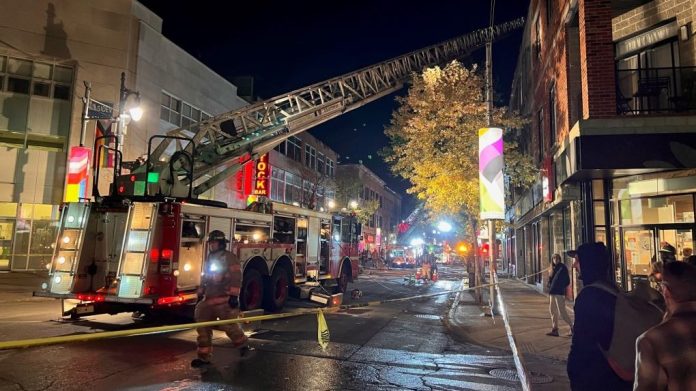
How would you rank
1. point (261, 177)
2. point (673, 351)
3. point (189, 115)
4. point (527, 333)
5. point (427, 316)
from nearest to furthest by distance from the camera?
point (673, 351) → point (527, 333) → point (427, 316) → point (261, 177) → point (189, 115)

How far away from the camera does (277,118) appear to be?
1520 cm

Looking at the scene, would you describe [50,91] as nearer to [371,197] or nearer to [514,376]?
[514,376]

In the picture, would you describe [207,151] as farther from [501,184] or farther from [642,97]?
[642,97]

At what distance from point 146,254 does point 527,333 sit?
24.1 ft

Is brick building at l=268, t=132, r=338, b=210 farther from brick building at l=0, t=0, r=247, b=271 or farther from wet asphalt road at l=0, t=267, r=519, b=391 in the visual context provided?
wet asphalt road at l=0, t=267, r=519, b=391

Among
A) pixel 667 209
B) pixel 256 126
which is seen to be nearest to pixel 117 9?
pixel 256 126

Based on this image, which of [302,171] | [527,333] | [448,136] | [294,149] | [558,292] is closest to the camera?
[558,292]

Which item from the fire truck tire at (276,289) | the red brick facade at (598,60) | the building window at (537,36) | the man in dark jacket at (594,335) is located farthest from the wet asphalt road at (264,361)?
the building window at (537,36)

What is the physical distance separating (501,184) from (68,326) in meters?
9.62

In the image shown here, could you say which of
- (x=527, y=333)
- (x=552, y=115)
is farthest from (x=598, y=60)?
(x=527, y=333)

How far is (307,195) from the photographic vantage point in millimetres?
38719

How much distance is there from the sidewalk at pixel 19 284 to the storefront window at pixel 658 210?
15627 millimetres

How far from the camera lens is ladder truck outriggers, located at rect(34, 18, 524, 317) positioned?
336 inches

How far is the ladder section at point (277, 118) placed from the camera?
12273mm
